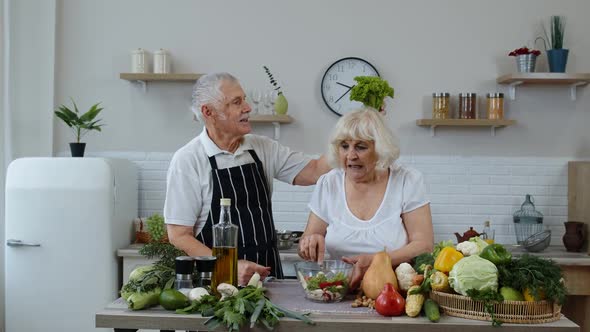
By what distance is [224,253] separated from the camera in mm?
2684

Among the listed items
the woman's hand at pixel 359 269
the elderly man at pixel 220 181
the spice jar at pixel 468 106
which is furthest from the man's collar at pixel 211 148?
the spice jar at pixel 468 106

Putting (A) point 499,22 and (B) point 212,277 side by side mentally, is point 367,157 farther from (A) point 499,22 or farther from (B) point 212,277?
(A) point 499,22

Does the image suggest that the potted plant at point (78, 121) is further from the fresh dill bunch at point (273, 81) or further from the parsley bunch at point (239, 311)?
the parsley bunch at point (239, 311)

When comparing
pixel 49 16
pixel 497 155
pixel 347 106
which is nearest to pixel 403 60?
pixel 347 106

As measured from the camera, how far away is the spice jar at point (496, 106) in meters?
5.41

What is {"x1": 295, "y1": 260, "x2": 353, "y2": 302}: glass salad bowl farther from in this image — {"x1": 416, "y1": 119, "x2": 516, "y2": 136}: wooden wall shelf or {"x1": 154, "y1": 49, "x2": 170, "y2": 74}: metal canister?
{"x1": 154, "y1": 49, "x2": 170, "y2": 74}: metal canister

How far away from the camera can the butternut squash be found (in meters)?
2.62

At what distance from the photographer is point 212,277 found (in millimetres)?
2680

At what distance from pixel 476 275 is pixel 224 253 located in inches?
34.4

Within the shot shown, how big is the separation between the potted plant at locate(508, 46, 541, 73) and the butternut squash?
124 inches

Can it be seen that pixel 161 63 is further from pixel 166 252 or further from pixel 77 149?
pixel 166 252

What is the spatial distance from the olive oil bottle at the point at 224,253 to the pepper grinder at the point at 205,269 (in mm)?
20

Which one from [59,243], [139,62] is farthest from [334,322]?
[139,62]

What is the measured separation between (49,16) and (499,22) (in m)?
3.35
